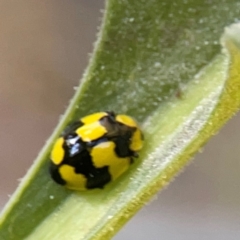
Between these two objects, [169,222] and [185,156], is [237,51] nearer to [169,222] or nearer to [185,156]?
[185,156]

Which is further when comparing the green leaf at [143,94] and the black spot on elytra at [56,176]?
the black spot on elytra at [56,176]

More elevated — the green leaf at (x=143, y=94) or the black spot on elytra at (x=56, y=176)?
the green leaf at (x=143, y=94)

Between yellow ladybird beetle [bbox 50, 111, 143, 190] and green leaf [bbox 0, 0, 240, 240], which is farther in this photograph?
yellow ladybird beetle [bbox 50, 111, 143, 190]

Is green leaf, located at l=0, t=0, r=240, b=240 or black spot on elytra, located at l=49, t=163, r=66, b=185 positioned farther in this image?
black spot on elytra, located at l=49, t=163, r=66, b=185

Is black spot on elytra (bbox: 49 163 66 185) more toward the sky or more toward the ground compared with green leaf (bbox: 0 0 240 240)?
more toward the ground

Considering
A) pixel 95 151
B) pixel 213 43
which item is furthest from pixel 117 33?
pixel 95 151
